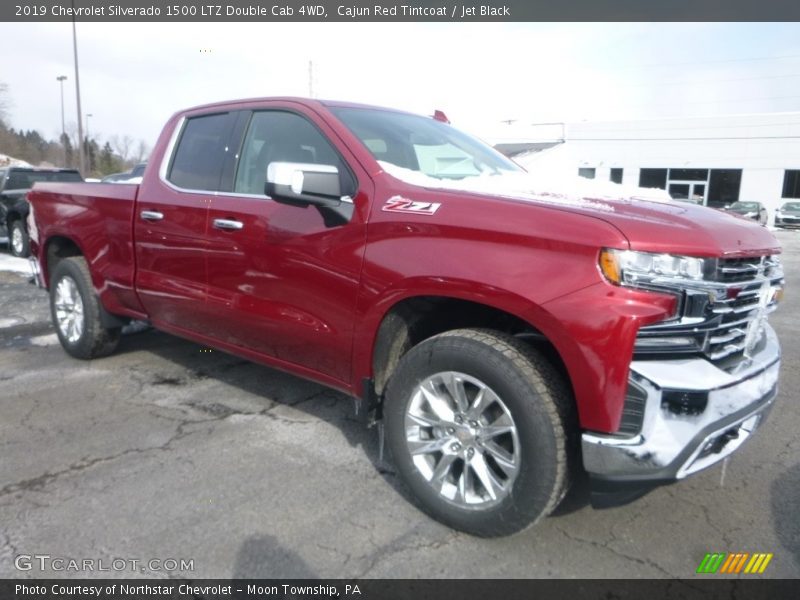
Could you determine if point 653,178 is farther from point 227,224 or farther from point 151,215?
point 227,224

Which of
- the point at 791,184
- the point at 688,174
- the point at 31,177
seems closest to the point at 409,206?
the point at 31,177

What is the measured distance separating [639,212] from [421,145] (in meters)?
1.43

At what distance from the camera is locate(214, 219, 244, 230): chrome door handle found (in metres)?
3.44

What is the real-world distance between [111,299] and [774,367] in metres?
4.21

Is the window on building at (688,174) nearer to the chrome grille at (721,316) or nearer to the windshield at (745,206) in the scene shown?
the windshield at (745,206)

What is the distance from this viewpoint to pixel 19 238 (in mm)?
11438

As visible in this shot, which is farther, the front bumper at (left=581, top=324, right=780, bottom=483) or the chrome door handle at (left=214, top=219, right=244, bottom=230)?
the chrome door handle at (left=214, top=219, right=244, bottom=230)

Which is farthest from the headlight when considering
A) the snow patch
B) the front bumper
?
the snow patch

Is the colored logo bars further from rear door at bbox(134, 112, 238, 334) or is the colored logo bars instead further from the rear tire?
the rear tire

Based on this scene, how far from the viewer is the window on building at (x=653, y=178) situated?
36.8m

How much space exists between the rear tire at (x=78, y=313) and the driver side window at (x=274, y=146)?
1.98 meters

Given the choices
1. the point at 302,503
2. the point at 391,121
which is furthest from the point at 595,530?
the point at 391,121

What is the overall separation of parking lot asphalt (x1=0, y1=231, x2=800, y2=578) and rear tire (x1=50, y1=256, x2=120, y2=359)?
61cm

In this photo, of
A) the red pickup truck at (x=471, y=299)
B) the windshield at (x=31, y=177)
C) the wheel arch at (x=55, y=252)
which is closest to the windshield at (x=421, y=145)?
the red pickup truck at (x=471, y=299)
